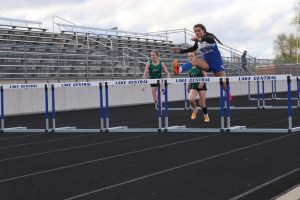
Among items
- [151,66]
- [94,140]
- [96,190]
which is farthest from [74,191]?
[151,66]

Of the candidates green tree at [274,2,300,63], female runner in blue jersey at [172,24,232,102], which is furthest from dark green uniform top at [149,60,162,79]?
green tree at [274,2,300,63]

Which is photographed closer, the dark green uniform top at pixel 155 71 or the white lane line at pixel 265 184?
the white lane line at pixel 265 184

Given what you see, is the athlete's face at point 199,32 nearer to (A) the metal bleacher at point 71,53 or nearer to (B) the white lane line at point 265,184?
(B) the white lane line at point 265,184

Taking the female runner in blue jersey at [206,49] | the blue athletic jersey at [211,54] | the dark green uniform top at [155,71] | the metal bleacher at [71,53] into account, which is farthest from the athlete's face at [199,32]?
the metal bleacher at [71,53]

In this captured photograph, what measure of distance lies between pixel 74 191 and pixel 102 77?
63.4ft

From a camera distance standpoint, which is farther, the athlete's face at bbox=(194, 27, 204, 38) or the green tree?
the green tree

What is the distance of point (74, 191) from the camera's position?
514 centimetres

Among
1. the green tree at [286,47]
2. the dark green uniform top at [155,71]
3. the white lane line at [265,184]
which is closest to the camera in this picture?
the white lane line at [265,184]

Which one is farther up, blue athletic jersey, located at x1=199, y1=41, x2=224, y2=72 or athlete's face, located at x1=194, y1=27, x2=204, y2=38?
athlete's face, located at x1=194, y1=27, x2=204, y2=38

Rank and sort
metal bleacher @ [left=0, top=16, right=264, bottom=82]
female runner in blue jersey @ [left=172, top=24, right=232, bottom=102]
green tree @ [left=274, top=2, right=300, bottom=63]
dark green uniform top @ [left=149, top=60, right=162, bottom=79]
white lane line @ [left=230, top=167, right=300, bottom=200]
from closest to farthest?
white lane line @ [left=230, top=167, right=300, bottom=200], female runner in blue jersey @ [left=172, top=24, right=232, bottom=102], dark green uniform top @ [left=149, top=60, right=162, bottom=79], metal bleacher @ [left=0, top=16, right=264, bottom=82], green tree @ [left=274, top=2, right=300, bottom=63]

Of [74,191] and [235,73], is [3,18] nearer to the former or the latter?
[235,73]

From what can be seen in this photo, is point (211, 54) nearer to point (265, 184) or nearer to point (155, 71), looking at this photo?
point (155, 71)

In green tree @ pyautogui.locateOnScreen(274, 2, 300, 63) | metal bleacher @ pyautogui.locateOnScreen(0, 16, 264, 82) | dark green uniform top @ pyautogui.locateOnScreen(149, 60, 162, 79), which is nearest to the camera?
dark green uniform top @ pyautogui.locateOnScreen(149, 60, 162, 79)

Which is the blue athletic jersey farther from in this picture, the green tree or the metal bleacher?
the green tree
